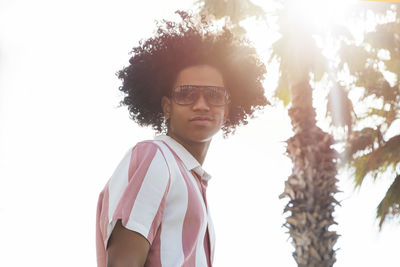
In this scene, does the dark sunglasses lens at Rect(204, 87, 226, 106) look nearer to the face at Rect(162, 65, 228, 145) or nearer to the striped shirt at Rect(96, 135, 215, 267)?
the face at Rect(162, 65, 228, 145)

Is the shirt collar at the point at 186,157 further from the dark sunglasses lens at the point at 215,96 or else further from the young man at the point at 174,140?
the dark sunglasses lens at the point at 215,96

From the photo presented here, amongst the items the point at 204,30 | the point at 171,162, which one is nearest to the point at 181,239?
the point at 171,162

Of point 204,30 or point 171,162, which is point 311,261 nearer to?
point 204,30

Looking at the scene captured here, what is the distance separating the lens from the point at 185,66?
9.05 ft

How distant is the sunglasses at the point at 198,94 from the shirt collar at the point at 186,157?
0.69 feet

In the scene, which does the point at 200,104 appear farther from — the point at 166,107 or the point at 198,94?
the point at 166,107

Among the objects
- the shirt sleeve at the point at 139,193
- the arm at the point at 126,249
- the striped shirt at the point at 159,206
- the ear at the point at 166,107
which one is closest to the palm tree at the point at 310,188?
the ear at the point at 166,107

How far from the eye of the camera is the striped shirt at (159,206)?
182 cm

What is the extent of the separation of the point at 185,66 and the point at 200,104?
1.44 feet

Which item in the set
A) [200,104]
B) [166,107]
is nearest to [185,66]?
[166,107]

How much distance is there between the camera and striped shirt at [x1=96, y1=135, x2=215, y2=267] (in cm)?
182

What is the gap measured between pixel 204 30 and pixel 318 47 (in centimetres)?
687

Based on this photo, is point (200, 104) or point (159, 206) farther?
point (200, 104)

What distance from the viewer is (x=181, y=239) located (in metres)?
1.91
